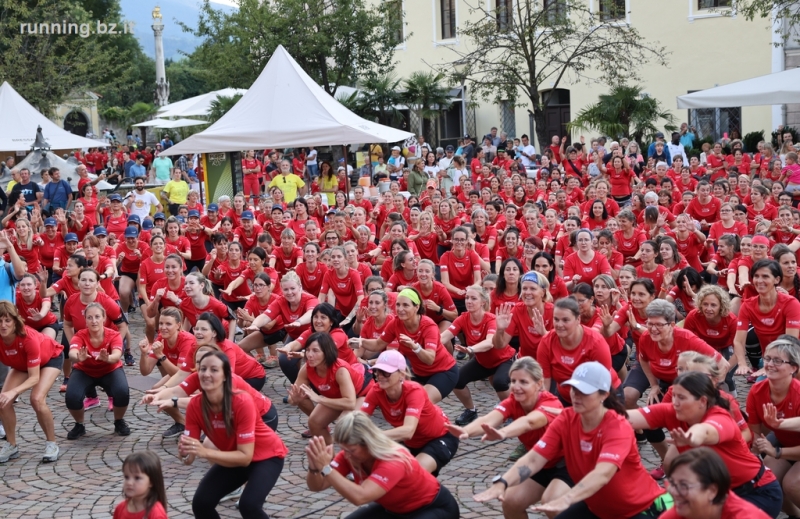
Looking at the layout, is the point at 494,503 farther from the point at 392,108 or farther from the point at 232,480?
the point at 392,108

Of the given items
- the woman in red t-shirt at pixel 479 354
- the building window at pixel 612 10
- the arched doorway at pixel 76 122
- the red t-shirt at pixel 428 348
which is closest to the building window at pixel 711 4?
the building window at pixel 612 10

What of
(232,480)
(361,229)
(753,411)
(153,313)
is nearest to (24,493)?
(232,480)

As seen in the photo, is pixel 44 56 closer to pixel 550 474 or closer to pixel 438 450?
pixel 438 450

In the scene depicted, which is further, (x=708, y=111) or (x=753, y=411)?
(x=708, y=111)

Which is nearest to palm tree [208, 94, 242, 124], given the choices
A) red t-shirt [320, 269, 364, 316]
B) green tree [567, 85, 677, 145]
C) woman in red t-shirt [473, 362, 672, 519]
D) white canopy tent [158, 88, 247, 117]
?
white canopy tent [158, 88, 247, 117]

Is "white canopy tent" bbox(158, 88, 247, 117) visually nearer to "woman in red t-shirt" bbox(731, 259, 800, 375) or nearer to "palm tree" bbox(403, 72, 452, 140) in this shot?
"palm tree" bbox(403, 72, 452, 140)

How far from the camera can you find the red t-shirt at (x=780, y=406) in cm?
630

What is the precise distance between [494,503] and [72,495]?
343 centimetres

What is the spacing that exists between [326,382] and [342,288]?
11.5 feet

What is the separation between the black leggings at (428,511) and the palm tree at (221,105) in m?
24.9

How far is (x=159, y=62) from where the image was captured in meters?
49.8

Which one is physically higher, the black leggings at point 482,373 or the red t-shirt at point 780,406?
the red t-shirt at point 780,406

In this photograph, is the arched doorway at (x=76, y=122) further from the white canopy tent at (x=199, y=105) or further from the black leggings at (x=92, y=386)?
the black leggings at (x=92, y=386)

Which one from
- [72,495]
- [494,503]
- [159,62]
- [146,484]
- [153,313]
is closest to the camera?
[146,484]
